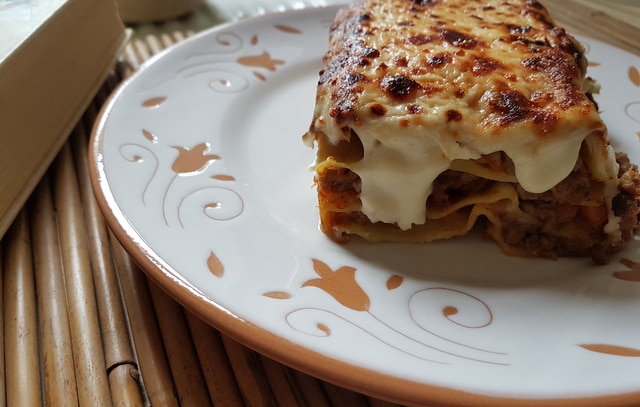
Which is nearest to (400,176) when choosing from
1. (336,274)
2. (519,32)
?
(336,274)

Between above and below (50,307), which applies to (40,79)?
above

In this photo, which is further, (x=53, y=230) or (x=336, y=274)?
(x=53, y=230)

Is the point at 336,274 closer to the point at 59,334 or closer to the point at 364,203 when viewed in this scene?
the point at 364,203

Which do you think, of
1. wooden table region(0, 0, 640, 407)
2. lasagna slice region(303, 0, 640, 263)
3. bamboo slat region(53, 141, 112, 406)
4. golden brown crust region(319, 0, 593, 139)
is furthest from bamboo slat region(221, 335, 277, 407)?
golden brown crust region(319, 0, 593, 139)

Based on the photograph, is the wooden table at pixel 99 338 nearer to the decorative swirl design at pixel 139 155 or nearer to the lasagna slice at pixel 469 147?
the decorative swirl design at pixel 139 155

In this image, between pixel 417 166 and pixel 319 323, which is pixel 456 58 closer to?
pixel 417 166

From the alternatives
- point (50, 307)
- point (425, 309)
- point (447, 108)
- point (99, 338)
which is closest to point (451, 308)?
point (425, 309)

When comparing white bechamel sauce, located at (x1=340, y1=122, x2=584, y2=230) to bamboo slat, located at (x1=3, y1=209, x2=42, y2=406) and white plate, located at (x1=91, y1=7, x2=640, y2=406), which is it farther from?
bamboo slat, located at (x1=3, y1=209, x2=42, y2=406)

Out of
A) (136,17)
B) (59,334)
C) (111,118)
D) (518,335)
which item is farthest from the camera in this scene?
(136,17)
